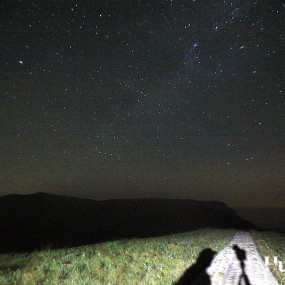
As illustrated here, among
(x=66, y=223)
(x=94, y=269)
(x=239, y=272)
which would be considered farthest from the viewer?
(x=66, y=223)

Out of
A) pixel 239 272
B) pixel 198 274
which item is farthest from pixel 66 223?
pixel 239 272

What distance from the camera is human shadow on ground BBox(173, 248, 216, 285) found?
33.0 feet

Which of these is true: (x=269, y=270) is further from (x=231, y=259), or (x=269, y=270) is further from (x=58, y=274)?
(x=58, y=274)

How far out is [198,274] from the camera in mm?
11219

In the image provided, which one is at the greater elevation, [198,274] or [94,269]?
[94,269]

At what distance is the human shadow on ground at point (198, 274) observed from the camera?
33.0 feet

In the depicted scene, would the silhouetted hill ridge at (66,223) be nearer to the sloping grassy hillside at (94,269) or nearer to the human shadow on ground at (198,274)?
the human shadow on ground at (198,274)

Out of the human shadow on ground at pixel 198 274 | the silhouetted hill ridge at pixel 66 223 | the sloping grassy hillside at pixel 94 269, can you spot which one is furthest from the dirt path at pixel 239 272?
the silhouetted hill ridge at pixel 66 223

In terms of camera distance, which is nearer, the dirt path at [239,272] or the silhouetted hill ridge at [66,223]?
the dirt path at [239,272]

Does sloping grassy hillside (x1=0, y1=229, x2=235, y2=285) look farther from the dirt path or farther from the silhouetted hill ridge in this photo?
the silhouetted hill ridge

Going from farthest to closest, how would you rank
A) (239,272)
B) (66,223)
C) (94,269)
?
(66,223), (239,272), (94,269)

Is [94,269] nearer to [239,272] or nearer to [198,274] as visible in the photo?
[198,274]

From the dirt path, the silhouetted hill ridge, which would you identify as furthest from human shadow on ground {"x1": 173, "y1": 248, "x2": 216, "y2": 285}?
the silhouetted hill ridge

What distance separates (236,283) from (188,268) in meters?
2.82
